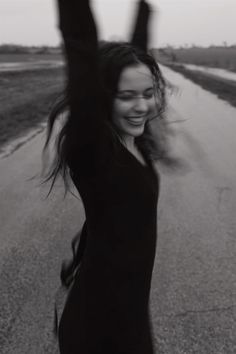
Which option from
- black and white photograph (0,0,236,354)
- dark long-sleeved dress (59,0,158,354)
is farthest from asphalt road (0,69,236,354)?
dark long-sleeved dress (59,0,158,354)

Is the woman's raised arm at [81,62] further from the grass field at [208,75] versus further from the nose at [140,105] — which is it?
the grass field at [208,75]

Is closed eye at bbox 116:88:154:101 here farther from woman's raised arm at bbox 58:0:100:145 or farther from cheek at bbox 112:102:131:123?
woman's raised arm at bbox 58:0:100:145

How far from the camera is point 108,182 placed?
3.99ft

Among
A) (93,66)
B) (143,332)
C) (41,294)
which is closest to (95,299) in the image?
(143,332)

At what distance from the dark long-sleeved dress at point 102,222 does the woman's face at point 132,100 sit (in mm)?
80

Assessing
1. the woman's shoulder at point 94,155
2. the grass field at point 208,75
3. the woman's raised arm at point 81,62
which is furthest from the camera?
the grass field at point 208,75

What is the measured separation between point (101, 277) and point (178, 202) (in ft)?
14.0

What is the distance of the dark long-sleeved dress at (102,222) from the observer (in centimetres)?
110

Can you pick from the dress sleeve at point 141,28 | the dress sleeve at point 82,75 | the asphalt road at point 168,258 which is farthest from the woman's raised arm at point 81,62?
the asphalt road at point 168,258

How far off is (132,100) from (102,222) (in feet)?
1.10

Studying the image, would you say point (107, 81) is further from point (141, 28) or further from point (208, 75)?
point (208, 75)

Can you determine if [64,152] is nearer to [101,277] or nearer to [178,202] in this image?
[101,277]

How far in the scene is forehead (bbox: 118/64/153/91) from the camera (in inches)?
50.3

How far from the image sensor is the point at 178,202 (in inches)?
218
